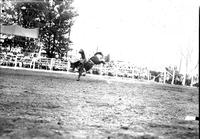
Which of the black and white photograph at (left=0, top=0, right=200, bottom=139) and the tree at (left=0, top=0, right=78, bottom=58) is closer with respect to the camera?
the black and white photograph at (left=0, top=0, right=200, bottom=139)

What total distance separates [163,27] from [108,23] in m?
5.25

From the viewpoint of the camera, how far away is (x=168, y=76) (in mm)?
20547

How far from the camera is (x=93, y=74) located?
20.9 metres

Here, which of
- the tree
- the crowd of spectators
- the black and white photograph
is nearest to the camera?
the black and white photograph

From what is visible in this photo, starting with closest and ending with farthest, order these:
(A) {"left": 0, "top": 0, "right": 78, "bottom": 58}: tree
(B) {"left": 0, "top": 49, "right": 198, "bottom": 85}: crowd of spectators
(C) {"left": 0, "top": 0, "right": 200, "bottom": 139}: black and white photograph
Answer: (C) {"left": 0, "top": 0, "right": 200, "bottom": 139}: black and white photograph < (B) {"left": 0, "top": 49, "right": 198, "bottom": 85}: crowd of spectators < (A) {"left": 0, "top": 0, "right": 78, "bottom": 58}: tree

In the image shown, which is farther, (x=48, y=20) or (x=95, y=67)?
(x=48, y=20)

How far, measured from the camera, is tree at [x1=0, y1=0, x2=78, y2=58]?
21.9m

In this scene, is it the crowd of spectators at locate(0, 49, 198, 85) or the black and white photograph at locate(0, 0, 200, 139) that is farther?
the crowd of spectators at locate(0, 49, 198, 85)

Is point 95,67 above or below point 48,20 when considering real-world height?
below

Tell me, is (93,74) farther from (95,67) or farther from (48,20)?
(48,20)

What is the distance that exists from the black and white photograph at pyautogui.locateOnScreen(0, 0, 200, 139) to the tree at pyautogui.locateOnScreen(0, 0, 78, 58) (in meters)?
0.08

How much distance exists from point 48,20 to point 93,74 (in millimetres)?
5684

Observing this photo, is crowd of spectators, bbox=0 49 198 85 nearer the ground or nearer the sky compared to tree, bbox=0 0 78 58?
nearer the ground

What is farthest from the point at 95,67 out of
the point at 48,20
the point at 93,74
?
the point at 48,20
